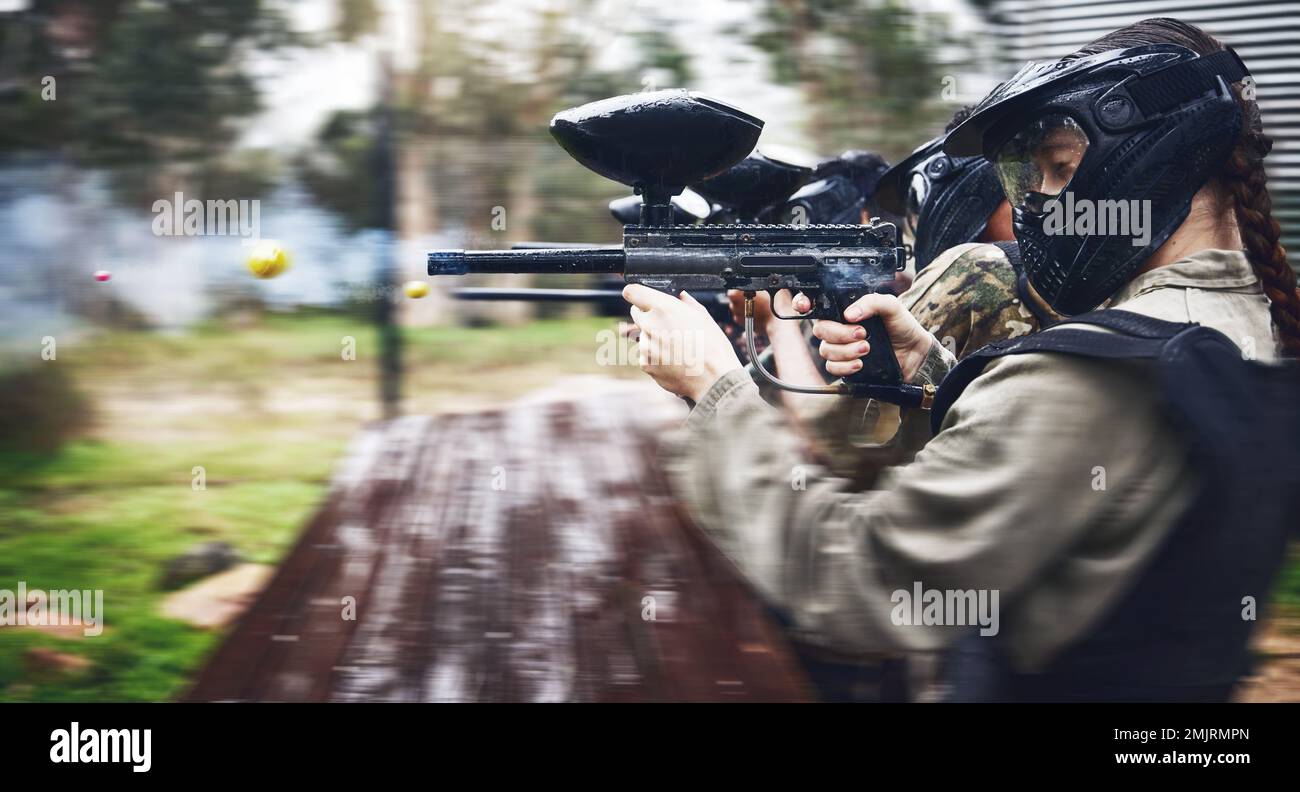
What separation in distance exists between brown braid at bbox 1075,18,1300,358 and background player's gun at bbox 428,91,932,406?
584 mm

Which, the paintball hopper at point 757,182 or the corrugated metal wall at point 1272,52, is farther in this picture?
the corrugated metal wall at point 1272,52

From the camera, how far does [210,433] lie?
5.91 meters

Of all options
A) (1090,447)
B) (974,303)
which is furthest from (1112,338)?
(974,303)

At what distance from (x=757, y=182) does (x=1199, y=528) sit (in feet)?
6.47

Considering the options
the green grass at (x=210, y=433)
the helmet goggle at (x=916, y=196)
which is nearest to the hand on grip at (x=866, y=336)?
the helmet goggle at (x=916, y=196)

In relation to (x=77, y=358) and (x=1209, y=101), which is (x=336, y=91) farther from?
(x=1209, y=101)

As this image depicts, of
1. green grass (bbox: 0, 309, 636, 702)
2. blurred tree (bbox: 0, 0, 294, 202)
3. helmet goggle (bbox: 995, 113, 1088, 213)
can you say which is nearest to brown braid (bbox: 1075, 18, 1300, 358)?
helmet goggle (bbox: 995, 113, 1088, 213)

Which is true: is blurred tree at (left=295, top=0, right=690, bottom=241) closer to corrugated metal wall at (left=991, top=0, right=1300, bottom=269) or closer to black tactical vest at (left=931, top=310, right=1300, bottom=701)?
corrugated metal wall at (left=991, top=0, right=1300, bottom=269)

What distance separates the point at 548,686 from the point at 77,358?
12.9 ft

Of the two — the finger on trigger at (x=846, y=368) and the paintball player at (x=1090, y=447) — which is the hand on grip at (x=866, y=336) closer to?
the finger on trigger at (x=846, y=368)

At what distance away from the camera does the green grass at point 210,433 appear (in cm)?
474

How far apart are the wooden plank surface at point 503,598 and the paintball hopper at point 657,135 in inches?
43.0
